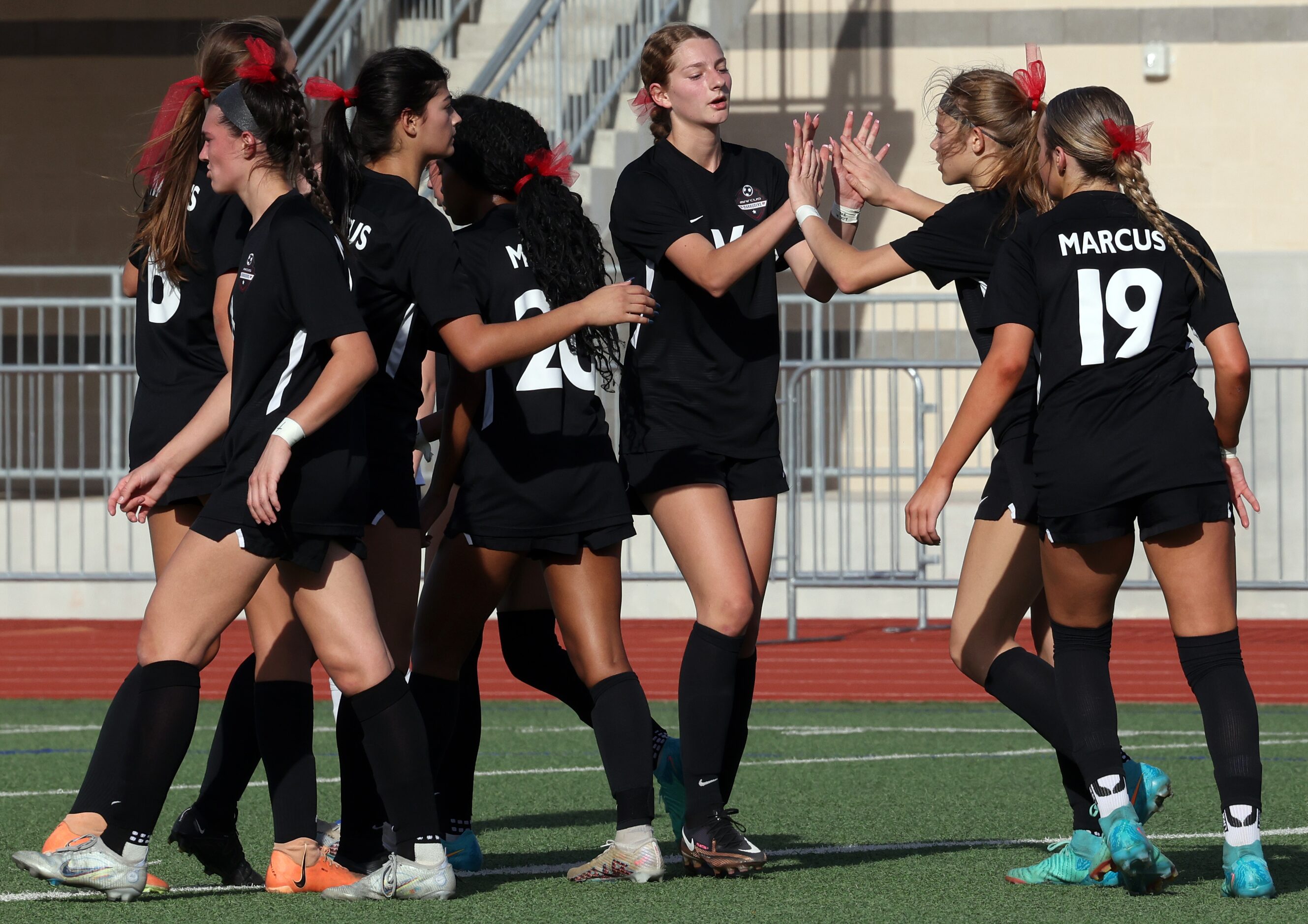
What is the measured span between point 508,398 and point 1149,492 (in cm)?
149

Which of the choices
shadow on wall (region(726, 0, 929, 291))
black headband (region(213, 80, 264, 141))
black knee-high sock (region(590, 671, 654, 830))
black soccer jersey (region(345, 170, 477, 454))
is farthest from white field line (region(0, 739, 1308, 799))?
shadow on wall (region(726, 0, 929, 291))

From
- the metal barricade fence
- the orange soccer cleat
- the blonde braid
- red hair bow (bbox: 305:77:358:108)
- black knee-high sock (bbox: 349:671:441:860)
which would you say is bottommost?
the orange soccer cleat

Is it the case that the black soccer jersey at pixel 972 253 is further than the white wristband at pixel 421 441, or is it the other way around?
the white wristband at pixel 421 441

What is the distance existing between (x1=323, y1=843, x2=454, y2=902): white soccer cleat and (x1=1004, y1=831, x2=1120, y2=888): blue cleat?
4.30ft

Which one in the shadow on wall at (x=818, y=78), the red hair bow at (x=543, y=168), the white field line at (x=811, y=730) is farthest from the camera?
the shadow on wall at (x=818, y=78)

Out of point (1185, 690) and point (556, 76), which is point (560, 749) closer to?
point (1185, 690)

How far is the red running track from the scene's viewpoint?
9.38m

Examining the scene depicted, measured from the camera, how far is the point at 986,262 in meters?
4.80

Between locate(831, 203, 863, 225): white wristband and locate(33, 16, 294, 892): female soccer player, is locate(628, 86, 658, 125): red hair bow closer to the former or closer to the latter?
locate(831, 203, 863, 225): white wristband

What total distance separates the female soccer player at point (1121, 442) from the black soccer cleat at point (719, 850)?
31.6 inches

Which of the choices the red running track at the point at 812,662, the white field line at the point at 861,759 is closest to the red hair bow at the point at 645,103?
the white field line at the point at 861,759

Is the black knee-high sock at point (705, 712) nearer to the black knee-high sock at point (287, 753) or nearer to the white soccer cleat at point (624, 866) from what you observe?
the white soccer cleat at point (624, 866)

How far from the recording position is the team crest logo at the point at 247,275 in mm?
4324

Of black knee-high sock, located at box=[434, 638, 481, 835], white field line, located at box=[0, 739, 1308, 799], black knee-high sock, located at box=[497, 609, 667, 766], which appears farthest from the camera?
white field line, located at box=[0, 739, 1308, 799]
